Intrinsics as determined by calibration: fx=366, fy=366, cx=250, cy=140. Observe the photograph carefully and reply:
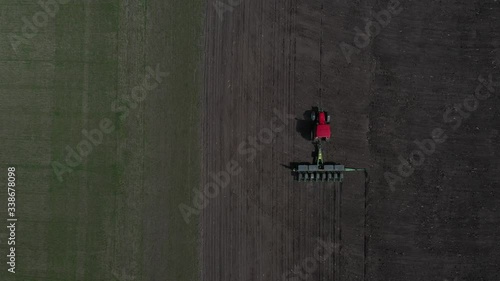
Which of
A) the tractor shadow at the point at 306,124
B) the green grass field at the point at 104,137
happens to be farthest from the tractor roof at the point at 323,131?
the green grass field at the point at 104,137

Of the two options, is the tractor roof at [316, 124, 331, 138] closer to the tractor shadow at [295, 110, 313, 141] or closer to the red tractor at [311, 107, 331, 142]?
the red tractor at [311, 107, 331, 142]

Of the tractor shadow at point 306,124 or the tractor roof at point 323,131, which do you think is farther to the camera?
the tractor shadow at point 306,124

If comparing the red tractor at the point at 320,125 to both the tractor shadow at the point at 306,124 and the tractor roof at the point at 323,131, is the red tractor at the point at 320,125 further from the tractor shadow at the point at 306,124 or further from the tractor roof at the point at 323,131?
the tractor shadow at the point at 306,124

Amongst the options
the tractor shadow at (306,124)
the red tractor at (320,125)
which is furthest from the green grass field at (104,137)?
the red tractor at (320,125)

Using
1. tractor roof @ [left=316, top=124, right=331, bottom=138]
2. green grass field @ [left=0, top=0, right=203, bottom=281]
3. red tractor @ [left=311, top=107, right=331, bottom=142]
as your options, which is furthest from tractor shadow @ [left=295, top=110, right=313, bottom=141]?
green grass field @ [left=0, top=0, right=203, bottom=281]

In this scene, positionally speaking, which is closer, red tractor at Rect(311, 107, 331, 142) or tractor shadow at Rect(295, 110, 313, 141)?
red tractor at Rect(311, 107, 331, 142)

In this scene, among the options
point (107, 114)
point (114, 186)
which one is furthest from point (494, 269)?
point (107, 114)

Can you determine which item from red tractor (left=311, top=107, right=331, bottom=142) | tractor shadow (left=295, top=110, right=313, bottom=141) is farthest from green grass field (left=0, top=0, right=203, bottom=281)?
red tractor (left=311, top=107, right=331, bottom=142)

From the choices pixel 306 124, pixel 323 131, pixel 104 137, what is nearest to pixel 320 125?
pixel 323 131
